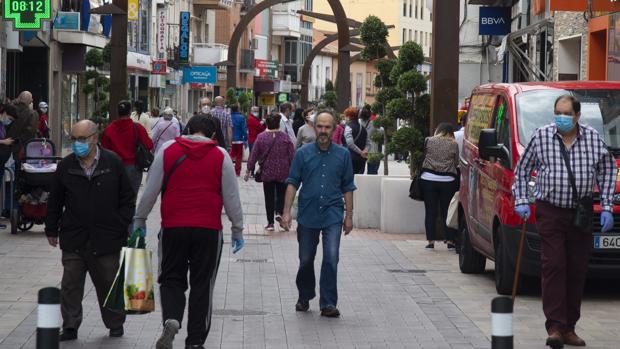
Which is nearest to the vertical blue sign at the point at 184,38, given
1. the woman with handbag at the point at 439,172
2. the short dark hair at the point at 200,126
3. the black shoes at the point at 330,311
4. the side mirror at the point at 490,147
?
the woman with handbag at the point at 439,172

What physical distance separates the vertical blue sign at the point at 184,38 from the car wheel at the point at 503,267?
181ft

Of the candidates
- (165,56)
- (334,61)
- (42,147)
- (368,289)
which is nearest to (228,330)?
(368,289)

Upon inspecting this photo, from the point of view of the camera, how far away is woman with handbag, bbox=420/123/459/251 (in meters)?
18.1

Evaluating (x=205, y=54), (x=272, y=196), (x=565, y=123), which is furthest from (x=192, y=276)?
(x=205, y=54)

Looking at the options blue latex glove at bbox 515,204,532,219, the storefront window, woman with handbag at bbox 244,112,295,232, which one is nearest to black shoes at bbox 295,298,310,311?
blue latex glove at bbox 515,204,532,219

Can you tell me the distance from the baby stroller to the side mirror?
22.4ft

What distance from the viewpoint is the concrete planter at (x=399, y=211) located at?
21.0 meters

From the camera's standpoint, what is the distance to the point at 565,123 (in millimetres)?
10820

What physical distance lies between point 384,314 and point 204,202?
3.03 meters

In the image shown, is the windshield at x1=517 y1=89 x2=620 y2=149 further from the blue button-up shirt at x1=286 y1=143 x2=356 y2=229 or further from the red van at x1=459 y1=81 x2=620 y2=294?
the blue button-up shirt at x1=286 y1=143 x2=356 y2=229

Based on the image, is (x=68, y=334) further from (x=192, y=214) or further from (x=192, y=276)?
(x=192, y=214)

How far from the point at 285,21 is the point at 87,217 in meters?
92.3

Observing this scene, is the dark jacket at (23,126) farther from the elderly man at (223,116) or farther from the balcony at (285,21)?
the balcony at (285,21)

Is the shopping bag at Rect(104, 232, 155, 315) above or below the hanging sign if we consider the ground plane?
below
